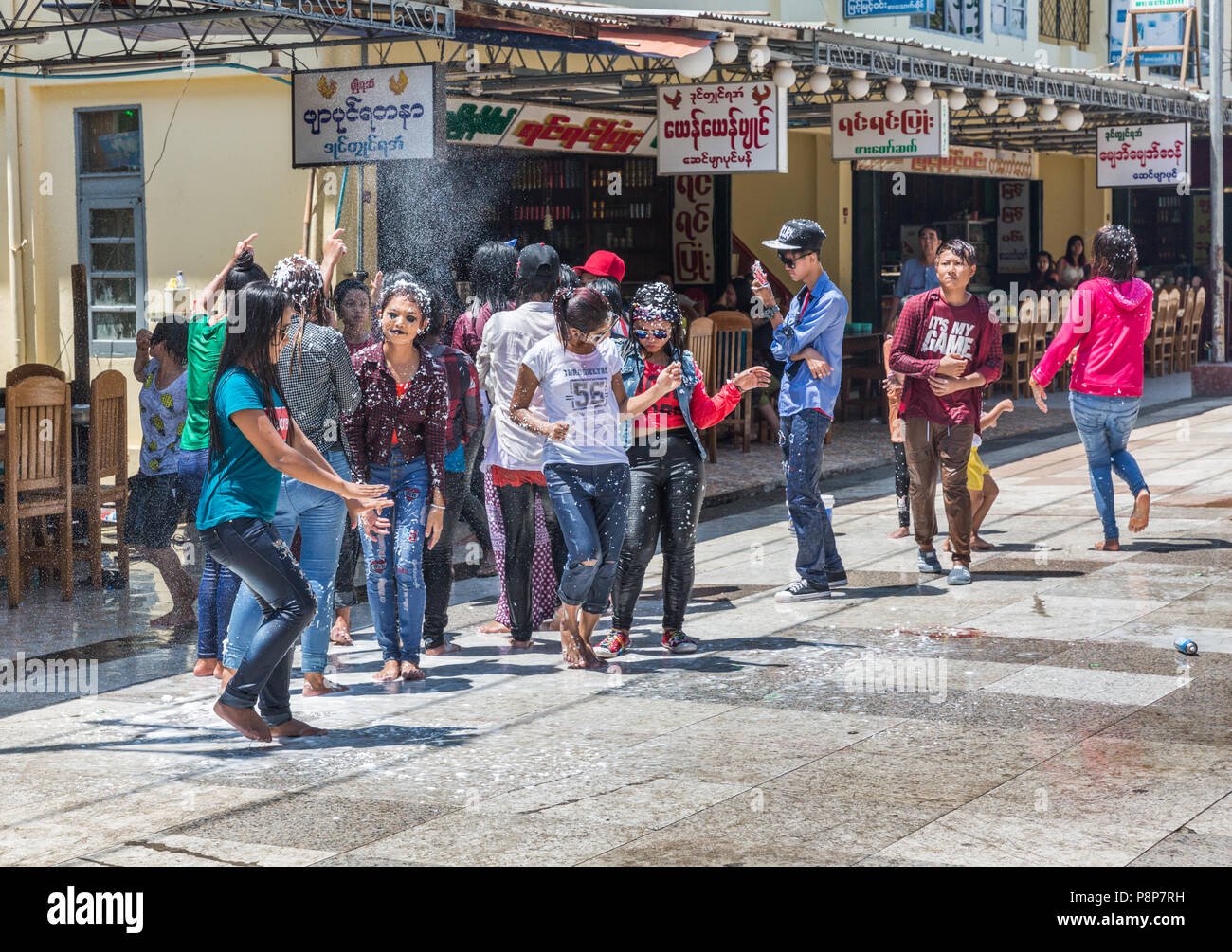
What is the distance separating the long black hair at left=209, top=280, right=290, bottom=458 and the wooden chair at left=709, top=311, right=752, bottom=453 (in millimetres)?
8740

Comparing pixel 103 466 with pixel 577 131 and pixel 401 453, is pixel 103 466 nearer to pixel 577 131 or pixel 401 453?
pixel 401 453

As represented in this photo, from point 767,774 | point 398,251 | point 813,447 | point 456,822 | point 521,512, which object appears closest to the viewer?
point 456,822

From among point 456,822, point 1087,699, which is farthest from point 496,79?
point 456,822

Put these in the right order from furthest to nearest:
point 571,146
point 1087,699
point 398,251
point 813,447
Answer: point 571,146, point 398,251, point 813,447, point 1087,699

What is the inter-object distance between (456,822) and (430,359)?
250 cm

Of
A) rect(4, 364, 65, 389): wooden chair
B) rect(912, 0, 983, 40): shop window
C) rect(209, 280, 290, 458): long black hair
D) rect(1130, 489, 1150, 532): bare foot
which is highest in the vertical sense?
rect(912, 0, 983, 40): shop window

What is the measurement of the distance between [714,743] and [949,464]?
133 inches

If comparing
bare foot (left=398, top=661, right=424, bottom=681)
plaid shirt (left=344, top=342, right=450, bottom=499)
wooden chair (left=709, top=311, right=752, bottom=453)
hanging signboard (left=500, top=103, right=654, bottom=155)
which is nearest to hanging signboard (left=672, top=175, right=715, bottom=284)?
hanging signboard (left=500, top=103, right=654, bottom=155)

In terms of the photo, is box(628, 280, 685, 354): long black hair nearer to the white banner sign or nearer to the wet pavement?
the wet pavement

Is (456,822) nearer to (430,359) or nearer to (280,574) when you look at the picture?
(280,574)

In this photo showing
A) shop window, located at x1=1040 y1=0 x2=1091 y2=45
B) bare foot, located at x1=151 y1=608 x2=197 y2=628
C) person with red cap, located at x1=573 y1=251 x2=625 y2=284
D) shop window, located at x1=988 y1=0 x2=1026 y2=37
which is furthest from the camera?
shop window, located at x1=1040 y1=0 x2=1091 y2=45

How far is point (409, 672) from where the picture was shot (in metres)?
7.20

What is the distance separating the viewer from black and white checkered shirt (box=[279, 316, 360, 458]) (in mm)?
6762
